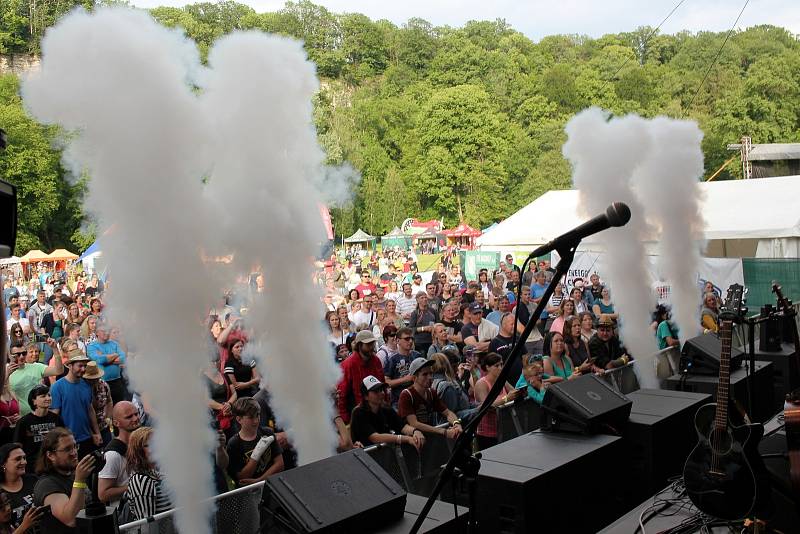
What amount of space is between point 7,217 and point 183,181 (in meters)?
2.30

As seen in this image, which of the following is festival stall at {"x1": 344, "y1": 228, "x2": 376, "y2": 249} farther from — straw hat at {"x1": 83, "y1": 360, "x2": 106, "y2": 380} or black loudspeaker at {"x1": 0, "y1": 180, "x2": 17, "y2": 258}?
black loudspeaker at {"x1": 0, "y1": 180, "x2": 17, "y2": 258}

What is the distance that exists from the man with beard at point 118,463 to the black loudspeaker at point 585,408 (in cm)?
330

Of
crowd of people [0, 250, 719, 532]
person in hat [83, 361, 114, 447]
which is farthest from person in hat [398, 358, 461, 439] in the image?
person in hat [83, 361, 114, 447]

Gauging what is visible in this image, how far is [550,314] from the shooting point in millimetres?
13375

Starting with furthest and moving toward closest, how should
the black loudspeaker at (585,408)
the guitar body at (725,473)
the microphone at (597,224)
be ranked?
the black loudspeaker at (585,408)
the guitar body at (725,473)
the microphone at (597,224)

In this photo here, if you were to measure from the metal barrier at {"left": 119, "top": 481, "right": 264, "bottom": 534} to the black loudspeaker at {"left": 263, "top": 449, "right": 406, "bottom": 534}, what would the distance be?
0.73 metres

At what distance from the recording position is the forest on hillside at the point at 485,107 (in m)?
51.0

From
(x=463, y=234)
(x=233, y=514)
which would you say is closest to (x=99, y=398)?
(x=233, y=514)

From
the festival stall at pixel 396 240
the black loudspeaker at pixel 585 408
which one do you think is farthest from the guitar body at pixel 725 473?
the festival stall at pixel 396 240

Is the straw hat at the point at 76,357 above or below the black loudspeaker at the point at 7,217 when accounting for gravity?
below

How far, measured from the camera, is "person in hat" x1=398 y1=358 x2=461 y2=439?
6.53 meters

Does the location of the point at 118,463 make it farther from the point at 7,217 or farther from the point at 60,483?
the point at 7,217

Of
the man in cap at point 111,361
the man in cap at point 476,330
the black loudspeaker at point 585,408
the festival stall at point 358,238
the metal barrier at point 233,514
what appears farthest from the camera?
the festival stall at point 358,238

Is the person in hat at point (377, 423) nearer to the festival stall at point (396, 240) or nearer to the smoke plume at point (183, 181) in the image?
the smoke plume at point (183, 181)
